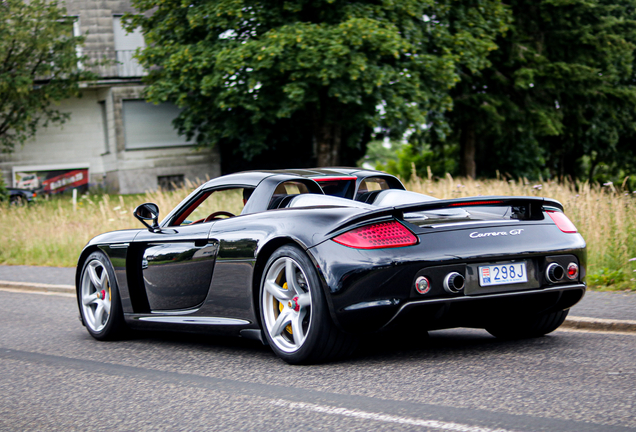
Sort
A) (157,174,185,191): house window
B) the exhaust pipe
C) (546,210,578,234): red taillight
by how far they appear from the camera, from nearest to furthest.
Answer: the exhaust pipe < (546,210,578,234): red taillight < (157,174,185,191): house window

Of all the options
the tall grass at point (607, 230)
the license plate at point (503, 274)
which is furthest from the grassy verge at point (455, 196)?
the license plate at point (503, 274)

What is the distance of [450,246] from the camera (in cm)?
459

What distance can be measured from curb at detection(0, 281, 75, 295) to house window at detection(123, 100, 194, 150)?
83.8 feet

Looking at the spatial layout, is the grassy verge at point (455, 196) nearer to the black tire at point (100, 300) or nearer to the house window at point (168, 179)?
the black tire at point (100, 300)

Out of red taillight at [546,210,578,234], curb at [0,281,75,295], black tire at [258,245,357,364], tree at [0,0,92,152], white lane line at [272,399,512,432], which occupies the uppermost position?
tree at [0,0,92,152]

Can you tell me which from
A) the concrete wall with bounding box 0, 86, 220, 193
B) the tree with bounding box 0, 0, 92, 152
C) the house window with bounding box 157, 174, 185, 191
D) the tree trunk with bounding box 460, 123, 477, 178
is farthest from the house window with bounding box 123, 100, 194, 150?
the tree trunk with bounding box 460, 123, 477, 178

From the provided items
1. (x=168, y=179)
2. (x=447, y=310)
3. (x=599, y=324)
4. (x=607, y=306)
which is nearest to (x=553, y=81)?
(x=168, y=179)

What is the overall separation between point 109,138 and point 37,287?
89.7 ft

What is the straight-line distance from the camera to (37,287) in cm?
1148

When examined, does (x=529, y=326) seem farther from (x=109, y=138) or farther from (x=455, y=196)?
(x=109, y=138)

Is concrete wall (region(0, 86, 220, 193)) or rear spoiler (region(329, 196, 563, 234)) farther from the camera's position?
concrete wall (region(0, 86, 220, 193))

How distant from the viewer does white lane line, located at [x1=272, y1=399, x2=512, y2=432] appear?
11.0ft

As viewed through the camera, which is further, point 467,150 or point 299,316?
point 467,150

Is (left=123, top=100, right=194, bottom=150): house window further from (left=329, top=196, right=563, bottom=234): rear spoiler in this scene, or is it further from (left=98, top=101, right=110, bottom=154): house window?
(left=329, top=196, right=563, bottom=234): rear spoiler
